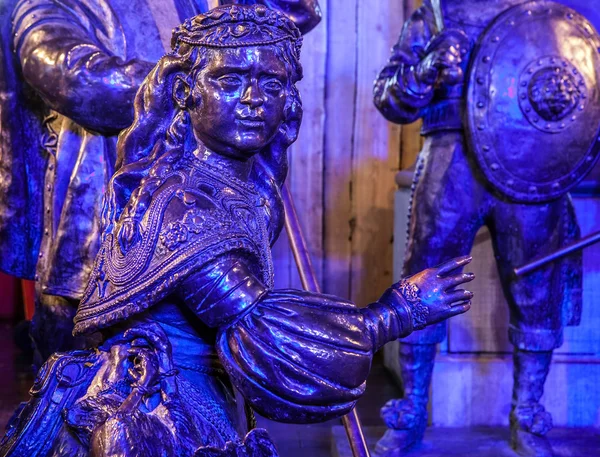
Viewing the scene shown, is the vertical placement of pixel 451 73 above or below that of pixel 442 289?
above

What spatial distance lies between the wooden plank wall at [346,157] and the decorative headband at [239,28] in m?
2.41

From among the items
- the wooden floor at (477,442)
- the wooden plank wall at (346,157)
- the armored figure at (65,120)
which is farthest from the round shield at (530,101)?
the wooden plank wall at (346,157)

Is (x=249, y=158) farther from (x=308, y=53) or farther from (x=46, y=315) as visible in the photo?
(x=308, y=53)

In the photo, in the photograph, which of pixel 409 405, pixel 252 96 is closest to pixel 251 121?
pixel 252 96

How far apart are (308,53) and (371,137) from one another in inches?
17.8

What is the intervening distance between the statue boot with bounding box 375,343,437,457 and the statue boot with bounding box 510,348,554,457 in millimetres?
259

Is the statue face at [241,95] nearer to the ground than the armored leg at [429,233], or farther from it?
farther from it

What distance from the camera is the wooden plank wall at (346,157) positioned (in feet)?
12.3

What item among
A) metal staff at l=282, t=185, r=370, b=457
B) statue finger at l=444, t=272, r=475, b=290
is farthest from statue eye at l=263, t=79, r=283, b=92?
metal staff at l=282, t=185, r=370, b=457

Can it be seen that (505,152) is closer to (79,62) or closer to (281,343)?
(79,62)

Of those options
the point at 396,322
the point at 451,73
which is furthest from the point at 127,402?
the point at 451,73

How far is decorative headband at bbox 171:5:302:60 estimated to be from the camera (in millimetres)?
1299

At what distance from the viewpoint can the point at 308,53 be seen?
3.74 m

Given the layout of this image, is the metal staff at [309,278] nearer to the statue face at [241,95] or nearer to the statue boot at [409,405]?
the statue face at [241,95]
